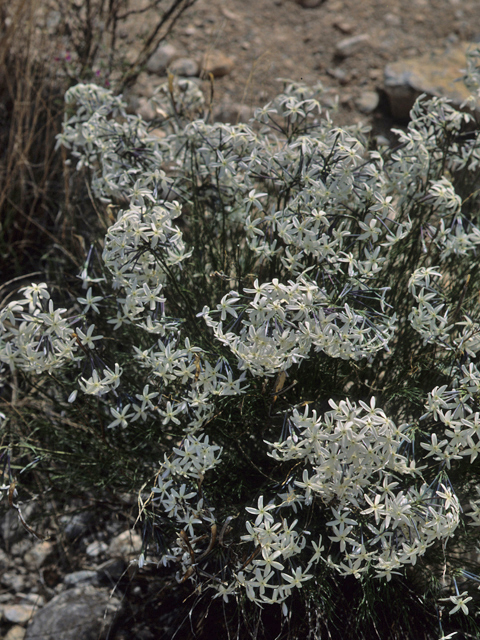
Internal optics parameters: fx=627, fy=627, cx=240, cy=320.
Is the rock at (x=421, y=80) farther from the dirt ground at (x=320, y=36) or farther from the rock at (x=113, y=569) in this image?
the rock at (x=113, y=569)

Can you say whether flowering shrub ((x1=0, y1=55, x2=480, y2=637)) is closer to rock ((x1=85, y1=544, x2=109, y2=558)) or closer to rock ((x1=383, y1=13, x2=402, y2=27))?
rock ((x1=85, y1=544, x2=109, y2=558))

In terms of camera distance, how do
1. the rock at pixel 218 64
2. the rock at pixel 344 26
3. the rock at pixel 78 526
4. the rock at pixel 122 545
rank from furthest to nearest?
the rock at pixel 344 26
the rock at pixel 218 64
the rock at pixel 78 526
the rock at pixel 122 545

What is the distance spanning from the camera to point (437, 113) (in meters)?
3.38

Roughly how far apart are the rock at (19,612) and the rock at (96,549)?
1.31ft

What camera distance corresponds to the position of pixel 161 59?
249 inches

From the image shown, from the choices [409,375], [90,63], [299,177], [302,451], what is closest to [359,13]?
[90,63]

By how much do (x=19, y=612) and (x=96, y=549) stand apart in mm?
512

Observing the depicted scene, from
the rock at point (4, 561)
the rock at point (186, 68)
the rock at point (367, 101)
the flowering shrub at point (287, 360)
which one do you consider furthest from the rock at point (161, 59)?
the rock at point (4, 561)

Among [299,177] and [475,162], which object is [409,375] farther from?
[475,162]

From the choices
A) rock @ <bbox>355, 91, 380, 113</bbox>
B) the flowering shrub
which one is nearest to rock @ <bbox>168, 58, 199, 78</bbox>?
rock @ <bbox>355, 91, 380, 113</bbox>

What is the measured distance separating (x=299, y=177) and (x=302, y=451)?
4.22ft

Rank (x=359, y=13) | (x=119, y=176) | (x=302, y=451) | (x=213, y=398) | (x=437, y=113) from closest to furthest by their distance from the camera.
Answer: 1. (x=302, y=451)
2. (x=213, y=398)
3. (x=119, y=176)
4. (x=437, y=113)
5. (x=359, y=13)

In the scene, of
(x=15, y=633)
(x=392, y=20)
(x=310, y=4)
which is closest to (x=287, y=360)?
(x=15, y=633)

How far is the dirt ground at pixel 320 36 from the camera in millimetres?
6281
